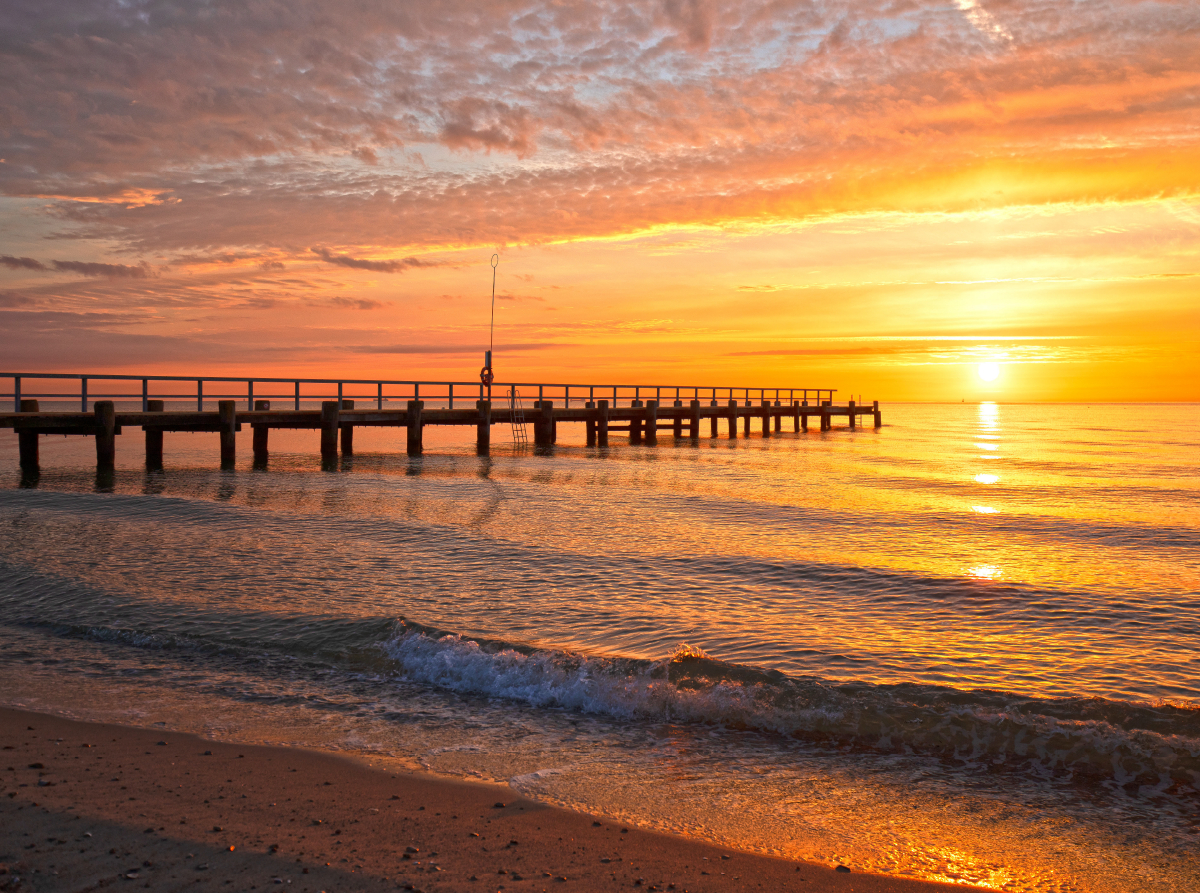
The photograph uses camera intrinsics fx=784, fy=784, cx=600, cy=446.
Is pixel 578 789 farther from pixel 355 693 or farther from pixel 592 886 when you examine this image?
pixel 355 693

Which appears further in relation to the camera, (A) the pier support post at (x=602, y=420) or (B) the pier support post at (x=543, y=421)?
(A) the pier support post at (x=602, y=420)

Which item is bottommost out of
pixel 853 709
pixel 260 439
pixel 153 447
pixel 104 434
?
pixel 853 709

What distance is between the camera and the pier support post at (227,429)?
25.4 metres

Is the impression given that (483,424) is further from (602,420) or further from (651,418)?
(651,418)

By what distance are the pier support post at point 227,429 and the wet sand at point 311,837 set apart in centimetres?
2277

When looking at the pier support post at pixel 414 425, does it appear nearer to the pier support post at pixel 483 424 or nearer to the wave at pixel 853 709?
the pier support post at pixel 483 424

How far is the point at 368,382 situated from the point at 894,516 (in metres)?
19.8

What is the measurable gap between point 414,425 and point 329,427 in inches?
141

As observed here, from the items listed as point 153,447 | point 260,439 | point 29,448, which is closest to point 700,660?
point 153,447

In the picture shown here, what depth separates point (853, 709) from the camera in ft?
18.6

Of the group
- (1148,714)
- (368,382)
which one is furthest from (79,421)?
(1148,714)

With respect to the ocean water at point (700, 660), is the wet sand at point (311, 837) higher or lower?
higher

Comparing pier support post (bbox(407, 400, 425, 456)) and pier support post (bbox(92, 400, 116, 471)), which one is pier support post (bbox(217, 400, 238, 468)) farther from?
pier support post (bbox(407, 400, 425, 456))

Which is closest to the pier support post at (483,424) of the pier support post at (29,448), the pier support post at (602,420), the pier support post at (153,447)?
the pier support post at (602,420)
